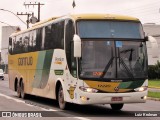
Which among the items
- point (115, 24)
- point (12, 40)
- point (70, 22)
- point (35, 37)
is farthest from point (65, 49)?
point (12, 40)

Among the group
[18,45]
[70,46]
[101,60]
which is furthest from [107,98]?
[18,45]

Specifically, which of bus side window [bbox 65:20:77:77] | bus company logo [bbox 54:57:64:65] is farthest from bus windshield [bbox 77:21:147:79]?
bus company logo [bbox 54:57:64:65]

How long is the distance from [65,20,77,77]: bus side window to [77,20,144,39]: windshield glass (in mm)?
469

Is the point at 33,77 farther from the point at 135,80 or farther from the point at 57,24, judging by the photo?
the point at 135,80

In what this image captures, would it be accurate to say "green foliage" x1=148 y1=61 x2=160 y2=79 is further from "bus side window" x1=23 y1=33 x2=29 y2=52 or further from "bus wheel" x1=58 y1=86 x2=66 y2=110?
"bus wheel" x1=58 y1=86 x2=66 y2=110

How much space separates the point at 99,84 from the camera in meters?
14.8

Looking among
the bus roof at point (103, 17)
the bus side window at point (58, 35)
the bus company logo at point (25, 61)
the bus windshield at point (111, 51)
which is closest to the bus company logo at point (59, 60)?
the bus side window at point (58, 35)

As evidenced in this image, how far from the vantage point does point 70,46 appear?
1577 cm

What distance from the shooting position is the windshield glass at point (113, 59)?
14859 millimetres

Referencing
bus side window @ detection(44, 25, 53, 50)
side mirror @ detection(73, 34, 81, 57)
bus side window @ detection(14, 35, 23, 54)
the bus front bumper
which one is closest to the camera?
side mirror @ detection(73, 34, 81, 57)

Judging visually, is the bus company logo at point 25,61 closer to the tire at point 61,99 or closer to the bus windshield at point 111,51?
the tire at point 61,99

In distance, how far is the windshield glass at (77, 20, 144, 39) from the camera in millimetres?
15261

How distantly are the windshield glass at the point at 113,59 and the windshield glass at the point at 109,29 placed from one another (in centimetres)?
23

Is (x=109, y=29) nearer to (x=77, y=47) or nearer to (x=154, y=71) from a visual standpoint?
(x=77, y=47)
